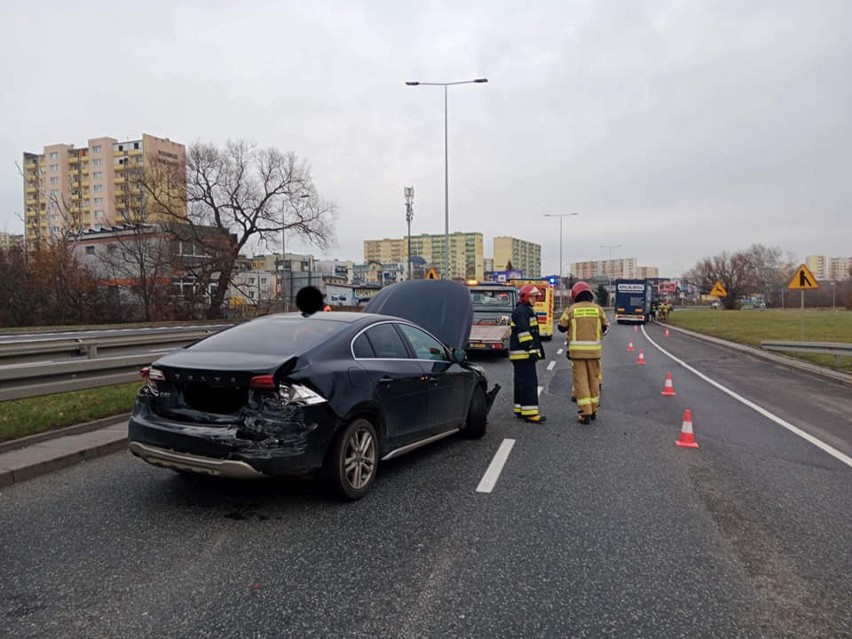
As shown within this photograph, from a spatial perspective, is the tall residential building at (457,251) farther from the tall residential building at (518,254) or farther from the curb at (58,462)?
the curb at (58,462)

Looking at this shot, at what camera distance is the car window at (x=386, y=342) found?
211 inches

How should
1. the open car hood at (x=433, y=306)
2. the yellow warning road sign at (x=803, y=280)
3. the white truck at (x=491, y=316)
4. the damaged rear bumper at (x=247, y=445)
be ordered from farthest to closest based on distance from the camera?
the yellow warning road sign at (x=803, y=280) < the white truck at (x=491, y=316) < the open car hood at (x=433, y=306) < the damaged rear bumper at (x=247, y=445)

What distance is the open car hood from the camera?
428 inches

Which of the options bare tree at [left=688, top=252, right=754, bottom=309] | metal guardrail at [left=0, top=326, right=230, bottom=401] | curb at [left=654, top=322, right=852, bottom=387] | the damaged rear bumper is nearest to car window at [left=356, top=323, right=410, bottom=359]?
the damaged rear bumper

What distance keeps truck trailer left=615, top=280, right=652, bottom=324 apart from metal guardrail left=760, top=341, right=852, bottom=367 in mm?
24974

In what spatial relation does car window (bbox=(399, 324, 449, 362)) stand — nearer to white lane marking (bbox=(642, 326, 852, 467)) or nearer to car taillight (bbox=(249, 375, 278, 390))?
car taillight (bbox=(249, 375, 278, 390))

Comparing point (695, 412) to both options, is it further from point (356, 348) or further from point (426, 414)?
point (356, 348)

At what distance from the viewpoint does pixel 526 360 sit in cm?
818

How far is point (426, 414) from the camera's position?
19.1ft

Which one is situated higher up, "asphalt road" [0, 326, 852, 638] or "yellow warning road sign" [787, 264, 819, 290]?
"yellow warning road sign" [787, 264, 819, 290]

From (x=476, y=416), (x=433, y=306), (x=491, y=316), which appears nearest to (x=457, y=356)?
(x=476, y=416)

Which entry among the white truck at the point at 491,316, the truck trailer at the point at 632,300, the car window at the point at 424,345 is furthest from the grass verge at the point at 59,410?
the truck trailer at the point at 632,300

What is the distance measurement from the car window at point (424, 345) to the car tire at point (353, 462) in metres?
1.27

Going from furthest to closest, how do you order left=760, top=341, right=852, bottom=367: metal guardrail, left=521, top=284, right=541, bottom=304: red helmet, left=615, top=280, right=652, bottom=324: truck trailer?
left=615, top=280, right=652, bottom=324: truck trailer < left=760, top=341, right=852, bottom=367: metal guardrail < left=521, top=284, right=541, bottom=304: red helmet
